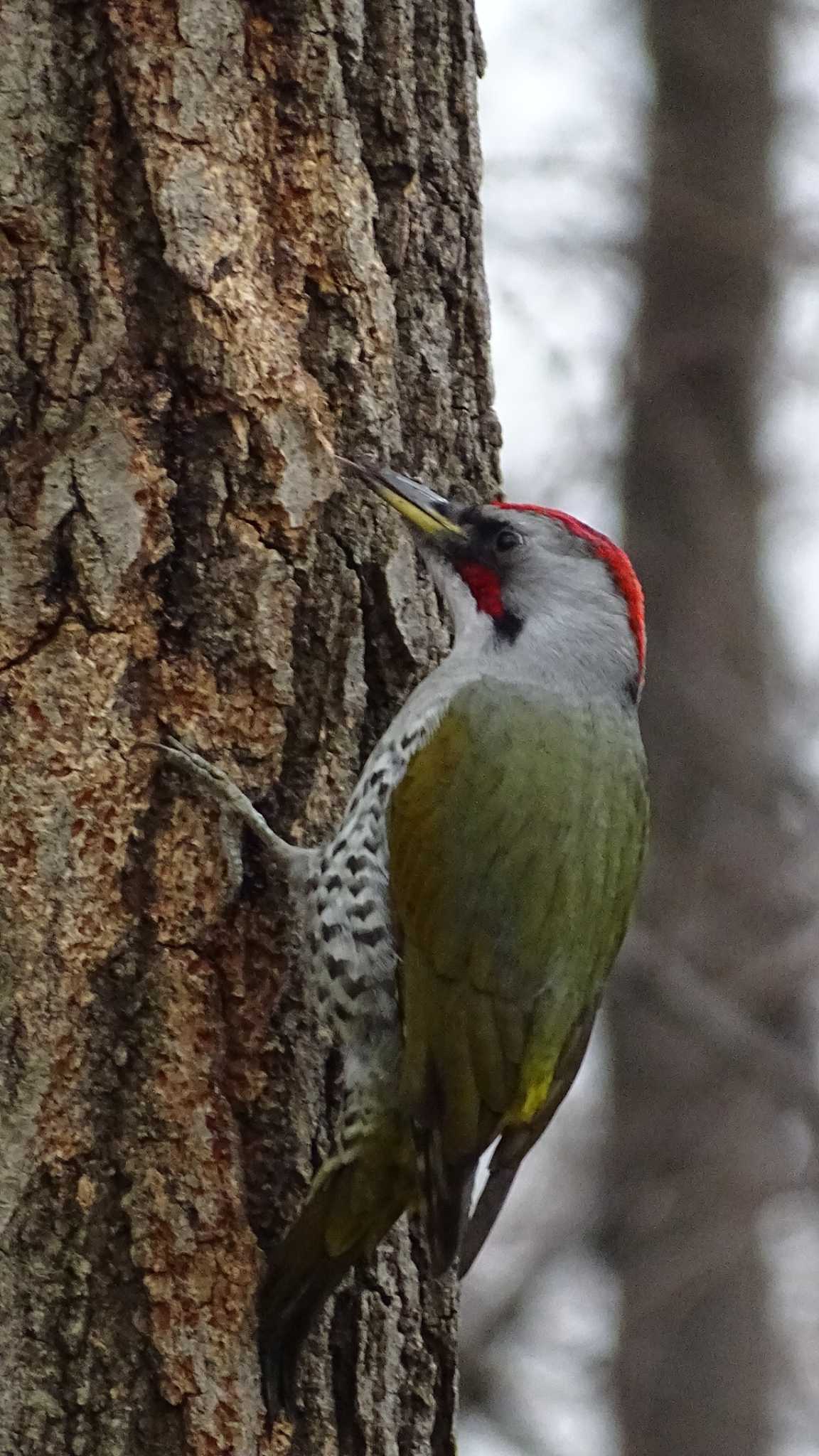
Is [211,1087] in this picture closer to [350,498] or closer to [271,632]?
[271,632]

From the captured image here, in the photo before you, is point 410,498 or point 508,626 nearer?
point 410,498

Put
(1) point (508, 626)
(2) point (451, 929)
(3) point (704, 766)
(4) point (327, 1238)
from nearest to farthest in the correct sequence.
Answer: (4) point (327, 1238) → (2) point (451, 929) → (1) point (508, 626) → (3) point (704, 766)

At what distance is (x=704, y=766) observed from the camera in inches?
292

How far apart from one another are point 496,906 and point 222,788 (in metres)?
0.51

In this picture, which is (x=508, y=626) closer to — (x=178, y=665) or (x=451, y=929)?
(x=451, y=929)

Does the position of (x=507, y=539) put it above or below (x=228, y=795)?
above

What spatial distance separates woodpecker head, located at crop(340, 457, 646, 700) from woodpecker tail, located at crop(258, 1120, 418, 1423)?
98cm

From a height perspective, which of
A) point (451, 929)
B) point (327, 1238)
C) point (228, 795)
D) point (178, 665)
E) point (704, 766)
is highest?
point (704, 766)

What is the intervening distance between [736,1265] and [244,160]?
576cm

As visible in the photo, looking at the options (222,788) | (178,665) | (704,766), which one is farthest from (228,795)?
(704,766)

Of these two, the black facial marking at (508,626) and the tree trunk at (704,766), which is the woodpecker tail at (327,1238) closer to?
the black facial marking at (508,626)

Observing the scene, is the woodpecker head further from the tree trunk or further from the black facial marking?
the tree trunk

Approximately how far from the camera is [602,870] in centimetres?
312

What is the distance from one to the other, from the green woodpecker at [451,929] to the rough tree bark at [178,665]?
0.24ft
